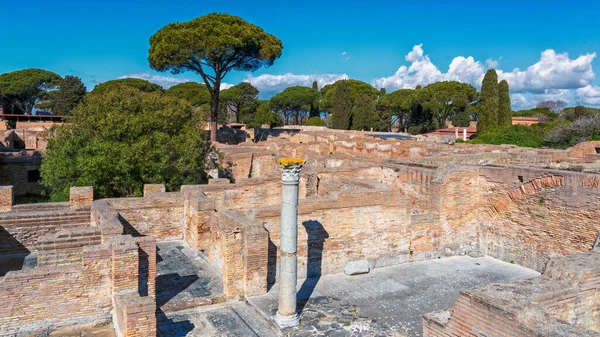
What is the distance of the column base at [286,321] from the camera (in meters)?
6.79

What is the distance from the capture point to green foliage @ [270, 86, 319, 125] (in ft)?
195

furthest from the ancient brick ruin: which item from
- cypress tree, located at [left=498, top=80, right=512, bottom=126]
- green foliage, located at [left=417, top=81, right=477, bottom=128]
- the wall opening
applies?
green foliage, located at [left=417, top=81, right=477, bottom=128]

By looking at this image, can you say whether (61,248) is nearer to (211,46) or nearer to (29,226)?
(29,226)

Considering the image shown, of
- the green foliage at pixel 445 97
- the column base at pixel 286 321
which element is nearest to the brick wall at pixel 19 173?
the column base at pixel 286 321

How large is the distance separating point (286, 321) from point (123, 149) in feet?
28.8

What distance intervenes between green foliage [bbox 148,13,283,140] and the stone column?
2384cm

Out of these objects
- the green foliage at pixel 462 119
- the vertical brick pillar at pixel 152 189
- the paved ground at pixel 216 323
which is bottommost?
the paved ground at pixel 216 323

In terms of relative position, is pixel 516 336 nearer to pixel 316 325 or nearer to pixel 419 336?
pixel 419 336

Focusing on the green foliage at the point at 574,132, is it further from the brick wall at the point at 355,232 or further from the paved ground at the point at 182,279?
the paved ground at the point at 182,279

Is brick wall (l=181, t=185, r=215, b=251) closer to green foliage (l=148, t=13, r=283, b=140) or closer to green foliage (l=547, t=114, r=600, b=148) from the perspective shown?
green foliage (l=148, t=13, r=283, b=140)

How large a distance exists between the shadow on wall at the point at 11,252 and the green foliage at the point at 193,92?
4221cm

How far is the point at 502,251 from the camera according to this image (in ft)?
34.6

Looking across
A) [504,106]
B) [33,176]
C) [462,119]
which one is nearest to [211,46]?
[33,176]

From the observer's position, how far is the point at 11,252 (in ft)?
31.1
